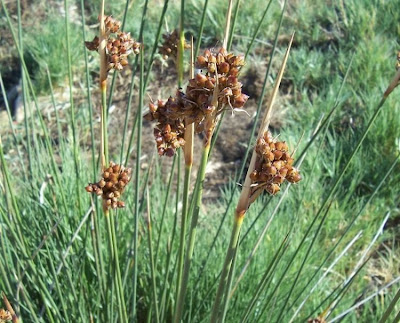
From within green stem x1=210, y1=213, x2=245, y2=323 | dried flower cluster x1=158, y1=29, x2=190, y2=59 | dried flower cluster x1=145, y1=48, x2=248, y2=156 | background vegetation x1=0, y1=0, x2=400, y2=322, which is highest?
dried flower cluster x1=145, y1=48, x2=248, y2=156

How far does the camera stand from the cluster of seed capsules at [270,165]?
2.43 feet

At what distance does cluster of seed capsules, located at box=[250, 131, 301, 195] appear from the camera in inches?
29.1

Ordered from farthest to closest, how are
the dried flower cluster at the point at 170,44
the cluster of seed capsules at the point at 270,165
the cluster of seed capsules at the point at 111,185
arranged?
1. the dried flower cluster at the point at 170,44
2. the cluster of seed capsules at the point at 111,185
3. the cluster of seed capsules at the point at 270,165

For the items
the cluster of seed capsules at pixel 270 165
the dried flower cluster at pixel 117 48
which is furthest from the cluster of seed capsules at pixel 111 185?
the cluster of seed capsules at pixel 270 165

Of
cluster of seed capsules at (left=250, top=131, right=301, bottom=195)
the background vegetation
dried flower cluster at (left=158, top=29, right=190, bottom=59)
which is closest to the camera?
cluster of seed capsules at (left=250, top=131, right=301, bottom=195)

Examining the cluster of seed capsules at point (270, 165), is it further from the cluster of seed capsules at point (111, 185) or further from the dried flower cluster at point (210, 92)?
the cluster of seed capsules at point (111, 185)

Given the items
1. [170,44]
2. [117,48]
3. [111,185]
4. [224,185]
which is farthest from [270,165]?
[224,185]

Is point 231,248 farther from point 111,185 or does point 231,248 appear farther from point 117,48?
point 117,48

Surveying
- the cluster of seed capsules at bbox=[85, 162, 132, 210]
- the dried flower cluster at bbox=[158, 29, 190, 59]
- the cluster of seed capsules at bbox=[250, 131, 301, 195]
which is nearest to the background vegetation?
the dried flower cluster at bbox=[158, 29, 190, 59]

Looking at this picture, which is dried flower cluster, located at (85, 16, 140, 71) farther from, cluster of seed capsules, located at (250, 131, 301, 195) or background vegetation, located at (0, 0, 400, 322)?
cluster of seed capsules, located at (250, 131, 301, 195)

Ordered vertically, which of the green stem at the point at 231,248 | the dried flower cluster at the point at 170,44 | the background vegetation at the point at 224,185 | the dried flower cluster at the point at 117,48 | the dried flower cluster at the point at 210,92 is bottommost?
the background vegetation at the point at 224,185

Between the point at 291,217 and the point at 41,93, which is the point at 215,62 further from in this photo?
the point at 41,93

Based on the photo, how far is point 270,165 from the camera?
0.74m

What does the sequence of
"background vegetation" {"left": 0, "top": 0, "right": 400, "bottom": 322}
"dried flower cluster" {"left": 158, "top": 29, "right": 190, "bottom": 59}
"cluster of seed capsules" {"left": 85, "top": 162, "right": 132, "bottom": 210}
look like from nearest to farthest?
"cluster of seed capsules" {"left": 85, "top": 162, "right": 132, "bottom": 210} < "dried flower cluster" {"left": 158, "top": 29, "right": 190, "bottom": 59} < "background vegetation" {"left": 0, "top": 0, "right": 400, "bottom": 322}
